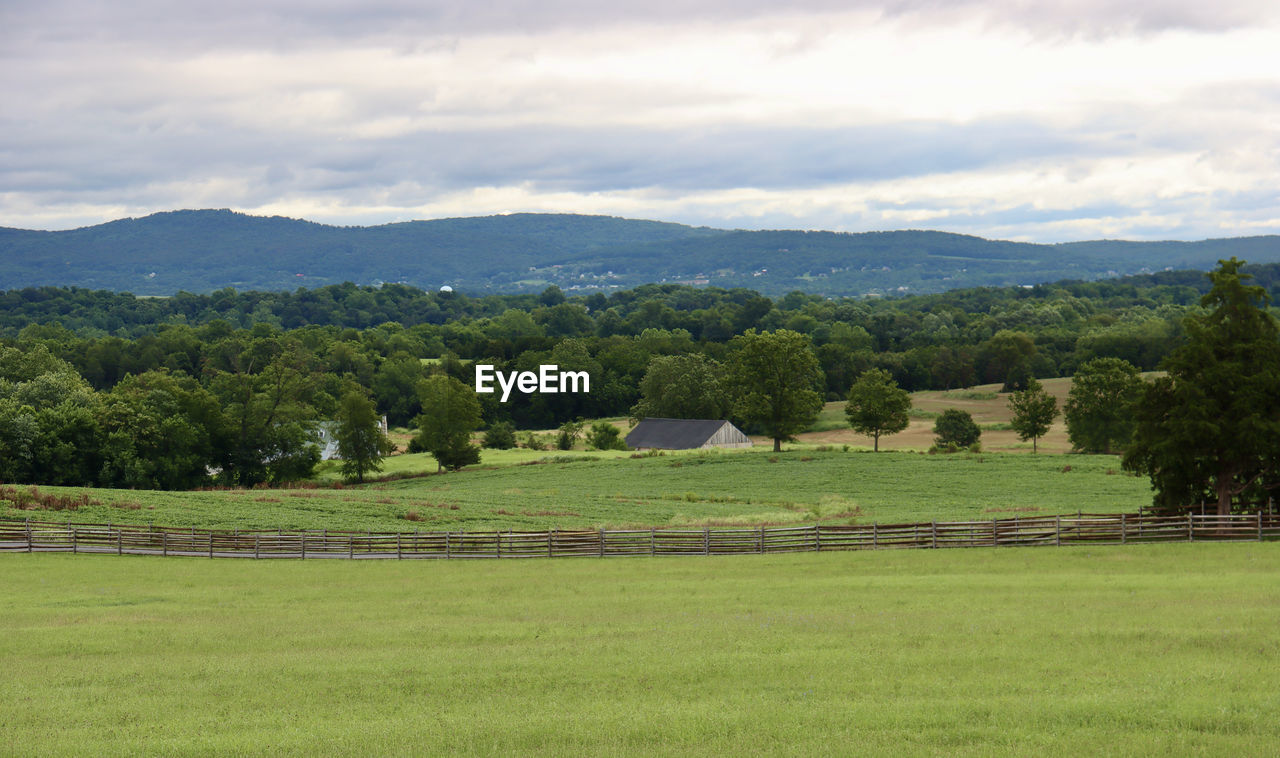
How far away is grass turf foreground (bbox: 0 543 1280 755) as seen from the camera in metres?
12.7

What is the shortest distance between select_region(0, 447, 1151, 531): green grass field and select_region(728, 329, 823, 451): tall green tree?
6844 mm

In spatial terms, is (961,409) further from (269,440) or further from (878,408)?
(269,440)

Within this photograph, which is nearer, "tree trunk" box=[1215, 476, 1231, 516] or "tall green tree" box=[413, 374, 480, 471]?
"tree trunk" box=[1215, 476, 1231, 516]

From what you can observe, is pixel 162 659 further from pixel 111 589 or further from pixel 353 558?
pixel 353 558

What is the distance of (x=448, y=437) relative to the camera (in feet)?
260

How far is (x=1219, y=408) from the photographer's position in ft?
112

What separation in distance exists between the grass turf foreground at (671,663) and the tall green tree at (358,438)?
4511 centimetres

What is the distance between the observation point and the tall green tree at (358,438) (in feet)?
246

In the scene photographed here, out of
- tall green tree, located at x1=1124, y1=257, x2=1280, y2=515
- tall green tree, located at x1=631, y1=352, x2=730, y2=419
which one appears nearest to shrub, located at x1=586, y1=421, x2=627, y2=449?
tall green tree, located at x1=631, y1=352, x2=730, y2=419

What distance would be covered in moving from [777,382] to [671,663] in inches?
2689

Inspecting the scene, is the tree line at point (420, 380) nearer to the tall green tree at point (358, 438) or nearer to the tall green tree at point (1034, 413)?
the tall green tree at point (358, 438)

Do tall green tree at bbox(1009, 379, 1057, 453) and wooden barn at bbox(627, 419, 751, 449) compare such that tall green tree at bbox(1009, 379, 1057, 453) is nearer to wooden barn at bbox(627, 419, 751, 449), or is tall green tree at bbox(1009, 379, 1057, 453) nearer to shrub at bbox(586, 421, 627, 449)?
wooden barn at bbox(627, 419, 751, 449)

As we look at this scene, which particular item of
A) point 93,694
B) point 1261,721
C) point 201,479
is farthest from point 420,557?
point 201,479

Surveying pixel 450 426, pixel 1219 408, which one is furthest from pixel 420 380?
pixel 1219 408
